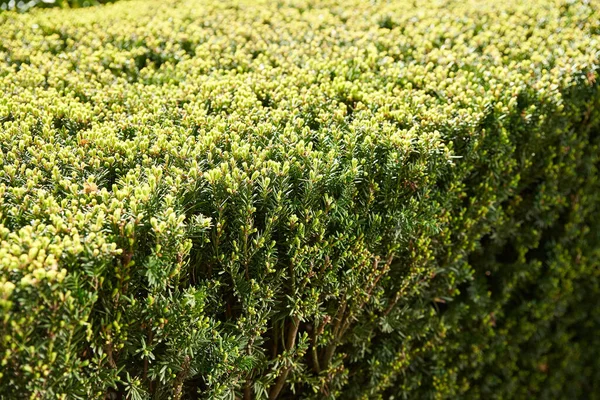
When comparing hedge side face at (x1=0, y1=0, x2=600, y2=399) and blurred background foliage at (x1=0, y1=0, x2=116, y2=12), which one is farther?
blurred background foliage at (x1=0, y1=0, x2=116, y2=12)

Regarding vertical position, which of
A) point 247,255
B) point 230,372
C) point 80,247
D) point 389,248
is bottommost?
point 230,372

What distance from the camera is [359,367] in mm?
3721

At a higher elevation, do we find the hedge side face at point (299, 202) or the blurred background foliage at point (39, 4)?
the blurred background foliage at point (39, 4)

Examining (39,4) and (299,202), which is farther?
(39,4)

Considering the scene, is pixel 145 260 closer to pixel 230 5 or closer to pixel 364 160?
pixel 364 160

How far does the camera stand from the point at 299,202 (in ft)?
9.37

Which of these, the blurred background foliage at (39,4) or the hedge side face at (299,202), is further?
the blurred background foliage at (39,4)

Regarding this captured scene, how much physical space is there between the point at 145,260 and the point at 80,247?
29cm

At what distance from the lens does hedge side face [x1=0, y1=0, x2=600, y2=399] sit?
2.50 m

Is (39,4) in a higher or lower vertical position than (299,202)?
higher

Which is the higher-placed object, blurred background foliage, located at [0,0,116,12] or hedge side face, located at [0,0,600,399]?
blurred background foliage, located at [0,0,116,12]

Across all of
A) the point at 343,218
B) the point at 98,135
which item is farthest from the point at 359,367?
the point at 98,135

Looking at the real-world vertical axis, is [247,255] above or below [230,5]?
below

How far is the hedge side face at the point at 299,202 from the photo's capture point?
250 cm
